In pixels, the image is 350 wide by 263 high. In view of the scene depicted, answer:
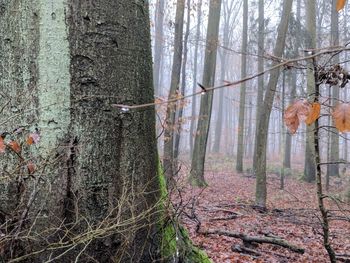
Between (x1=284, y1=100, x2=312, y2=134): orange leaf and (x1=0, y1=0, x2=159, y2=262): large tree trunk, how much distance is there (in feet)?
3.48

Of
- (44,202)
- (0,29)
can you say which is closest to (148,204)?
(44,202)

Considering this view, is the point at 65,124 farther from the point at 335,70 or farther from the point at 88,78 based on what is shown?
the point at 335,70

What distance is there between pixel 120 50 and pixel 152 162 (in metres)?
0.72

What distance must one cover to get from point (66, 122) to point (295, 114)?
124 cm

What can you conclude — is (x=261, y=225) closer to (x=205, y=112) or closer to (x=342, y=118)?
(x=342, y=118)

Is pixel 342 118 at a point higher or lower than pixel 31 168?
higher

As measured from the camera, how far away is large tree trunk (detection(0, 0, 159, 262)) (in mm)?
2078

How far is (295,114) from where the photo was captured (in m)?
1.37

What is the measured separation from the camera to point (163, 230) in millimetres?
2756

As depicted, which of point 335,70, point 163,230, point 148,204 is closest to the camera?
point 335,70

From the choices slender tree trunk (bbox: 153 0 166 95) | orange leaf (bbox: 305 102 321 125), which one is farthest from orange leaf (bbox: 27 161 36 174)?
slender tree trunk (bbox: 153 0 166 95)

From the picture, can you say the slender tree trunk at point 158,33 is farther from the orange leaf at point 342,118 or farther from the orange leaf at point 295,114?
the orange leaf at point 342,118

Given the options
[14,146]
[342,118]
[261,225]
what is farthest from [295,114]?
[261,225]

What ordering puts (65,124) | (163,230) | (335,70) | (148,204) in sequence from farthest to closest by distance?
(163,230)
(148,204)
(65,124)
(335,70)
